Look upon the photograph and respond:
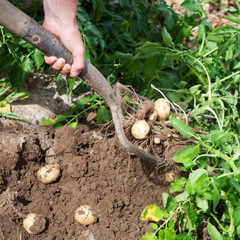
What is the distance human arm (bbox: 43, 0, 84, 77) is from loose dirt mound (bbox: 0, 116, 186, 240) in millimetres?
478

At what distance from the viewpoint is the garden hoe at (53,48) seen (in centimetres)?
134

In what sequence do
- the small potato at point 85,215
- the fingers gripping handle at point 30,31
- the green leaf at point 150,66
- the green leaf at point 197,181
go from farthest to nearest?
the green leaf at point 150,66, the small potato at point 85,215, the green leaf at point 197,181, the fingers gripping handle at point 30,31

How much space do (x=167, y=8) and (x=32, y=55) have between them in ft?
3.52

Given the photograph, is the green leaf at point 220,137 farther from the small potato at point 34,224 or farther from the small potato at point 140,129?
the small potato at point 34,224

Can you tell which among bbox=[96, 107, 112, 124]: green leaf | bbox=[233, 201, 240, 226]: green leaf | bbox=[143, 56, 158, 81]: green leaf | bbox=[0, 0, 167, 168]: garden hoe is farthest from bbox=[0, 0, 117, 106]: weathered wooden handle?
bbox=[233, 201, 240, 226]: green leaf

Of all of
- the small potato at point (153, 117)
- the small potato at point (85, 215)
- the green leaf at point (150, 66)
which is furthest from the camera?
the green leaf at point (150, 66)

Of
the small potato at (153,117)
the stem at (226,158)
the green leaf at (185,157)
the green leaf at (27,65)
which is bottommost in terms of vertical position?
the stem at (226,158)

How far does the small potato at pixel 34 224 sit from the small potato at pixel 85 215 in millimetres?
A: 177

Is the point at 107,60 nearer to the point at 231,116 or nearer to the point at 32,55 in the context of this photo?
the point at 32,55

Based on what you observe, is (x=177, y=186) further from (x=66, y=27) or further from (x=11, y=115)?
(x=11, y=115)

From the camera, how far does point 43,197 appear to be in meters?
1.79

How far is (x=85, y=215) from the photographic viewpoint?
1.72 metres

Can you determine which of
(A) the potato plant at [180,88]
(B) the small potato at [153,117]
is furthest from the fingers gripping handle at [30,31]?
(B) the small potato at [153,117]

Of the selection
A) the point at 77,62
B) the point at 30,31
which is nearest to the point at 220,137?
the point at 77,62
